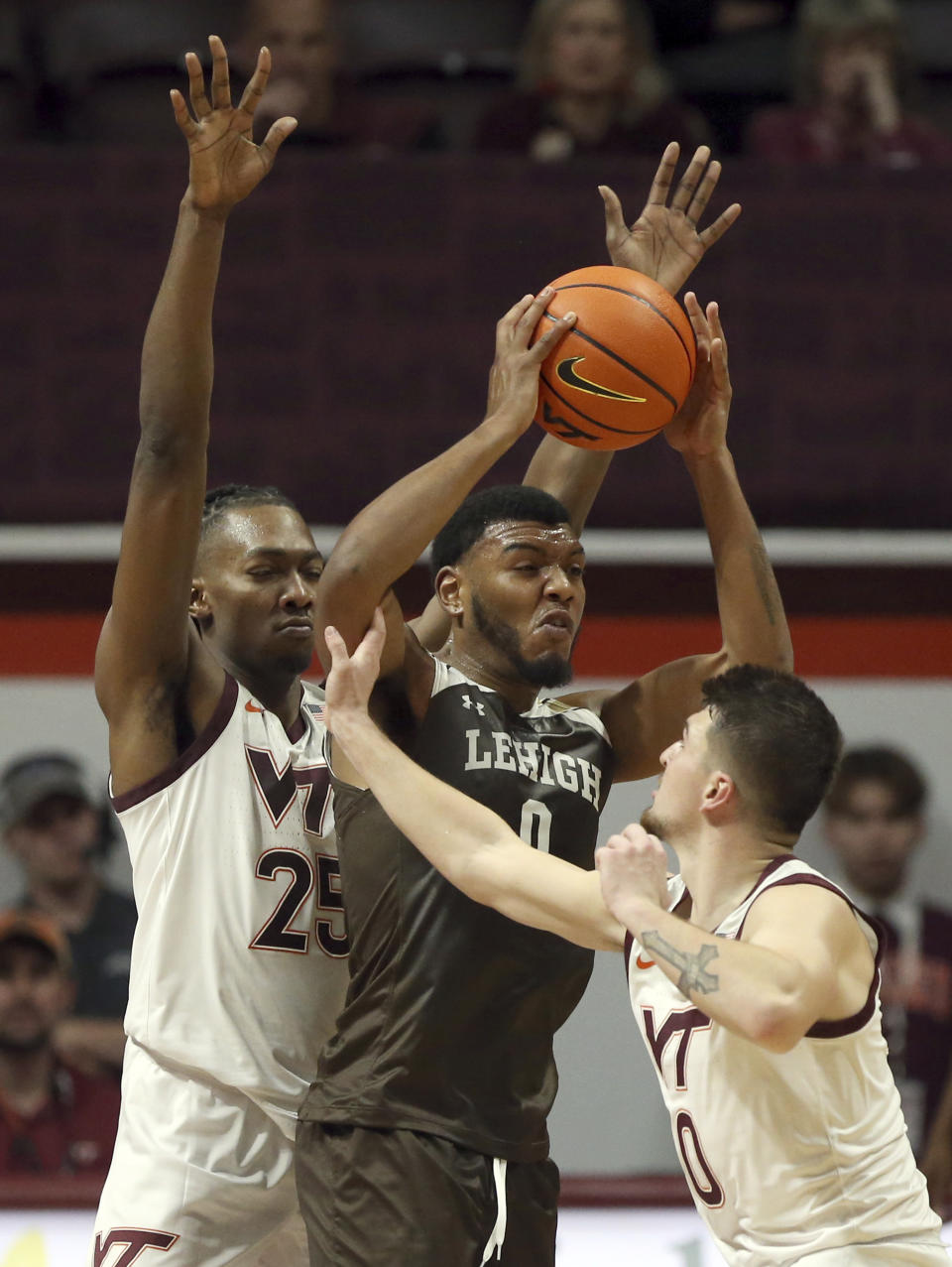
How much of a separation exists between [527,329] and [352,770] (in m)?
0.93

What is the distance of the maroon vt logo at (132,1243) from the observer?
3332 millimetres

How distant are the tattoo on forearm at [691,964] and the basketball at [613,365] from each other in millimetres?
1166

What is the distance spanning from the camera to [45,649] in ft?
22.0

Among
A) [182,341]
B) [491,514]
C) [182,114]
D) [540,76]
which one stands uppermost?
[540,76]

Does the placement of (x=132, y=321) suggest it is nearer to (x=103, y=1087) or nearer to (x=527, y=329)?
(x=103, y=1087)

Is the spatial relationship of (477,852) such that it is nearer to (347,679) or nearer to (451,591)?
(347,679)

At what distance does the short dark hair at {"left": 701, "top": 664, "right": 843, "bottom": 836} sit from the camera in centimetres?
298

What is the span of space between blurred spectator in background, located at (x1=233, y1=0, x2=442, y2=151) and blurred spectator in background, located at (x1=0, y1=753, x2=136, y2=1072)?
2.67 meters

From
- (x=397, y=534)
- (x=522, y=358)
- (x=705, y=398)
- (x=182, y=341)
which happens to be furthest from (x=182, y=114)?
(x=705, y=398)

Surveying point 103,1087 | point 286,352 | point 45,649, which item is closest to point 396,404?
point 286,352

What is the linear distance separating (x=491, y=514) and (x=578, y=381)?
33cm

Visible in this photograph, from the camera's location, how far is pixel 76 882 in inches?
251

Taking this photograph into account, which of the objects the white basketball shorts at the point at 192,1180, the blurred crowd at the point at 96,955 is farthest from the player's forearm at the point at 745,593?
the blurred crowd at the point at 96,955

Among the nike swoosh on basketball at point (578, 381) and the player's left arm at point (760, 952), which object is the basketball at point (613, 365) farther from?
the player's left arm at point (760, 952)
